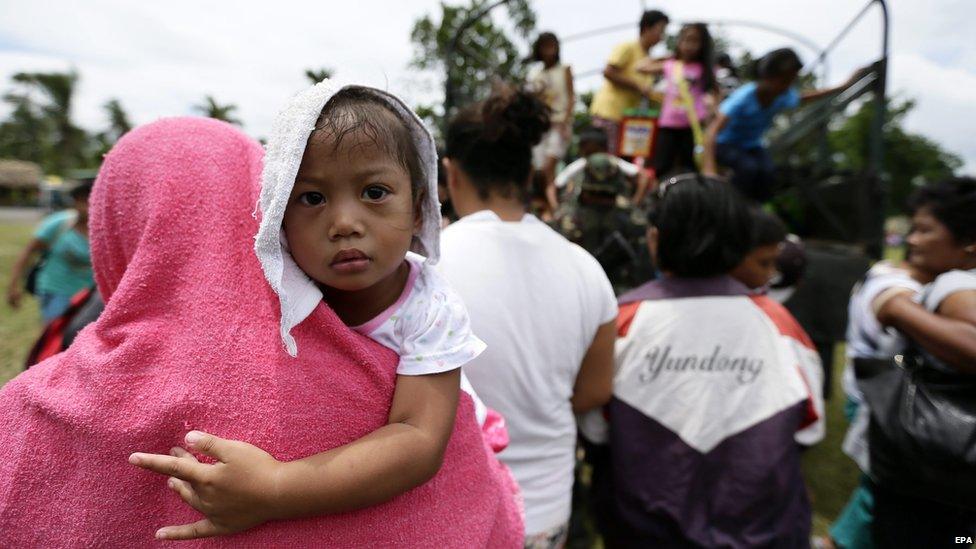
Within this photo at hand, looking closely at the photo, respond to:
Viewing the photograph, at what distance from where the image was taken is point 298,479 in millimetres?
804

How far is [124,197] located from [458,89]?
4.02m

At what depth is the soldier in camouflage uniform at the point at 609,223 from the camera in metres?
3.31

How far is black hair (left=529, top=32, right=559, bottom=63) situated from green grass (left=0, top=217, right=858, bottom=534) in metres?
4.17

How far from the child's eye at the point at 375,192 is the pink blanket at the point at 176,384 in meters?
0.21

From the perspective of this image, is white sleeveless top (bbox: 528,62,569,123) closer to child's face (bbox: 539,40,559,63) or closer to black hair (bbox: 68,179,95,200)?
child's face (bbox: 539,40,559,63)

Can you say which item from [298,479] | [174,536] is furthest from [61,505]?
[298,479]

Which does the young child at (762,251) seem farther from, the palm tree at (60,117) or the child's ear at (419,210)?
the palm tree at (60,117)

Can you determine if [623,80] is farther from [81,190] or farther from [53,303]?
[53,303]

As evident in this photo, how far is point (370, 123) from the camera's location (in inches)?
38.1

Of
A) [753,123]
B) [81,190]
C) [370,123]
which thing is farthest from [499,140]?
[81,190]

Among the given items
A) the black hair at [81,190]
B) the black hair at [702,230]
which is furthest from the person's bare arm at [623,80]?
the black hair at [81,190]

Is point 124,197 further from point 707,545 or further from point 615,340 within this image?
point 707,545

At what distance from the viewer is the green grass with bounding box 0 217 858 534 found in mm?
3729

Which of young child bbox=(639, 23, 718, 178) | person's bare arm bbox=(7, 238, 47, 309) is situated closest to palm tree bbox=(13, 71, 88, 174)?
person's bare arm bbox=(7, 238, 47, 309)
